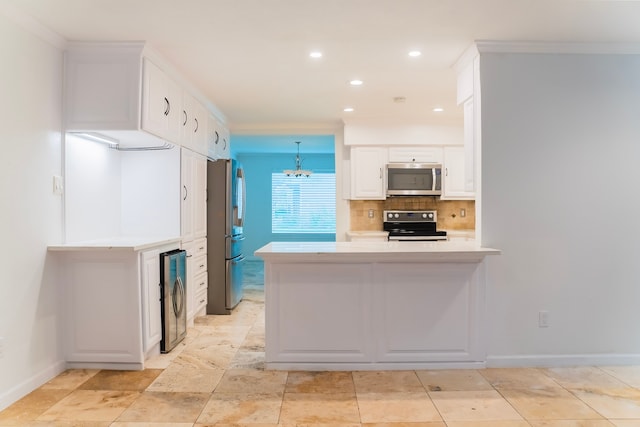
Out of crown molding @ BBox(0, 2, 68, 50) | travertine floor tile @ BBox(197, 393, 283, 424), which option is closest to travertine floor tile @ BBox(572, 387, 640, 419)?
travertine floor tile @ BBox(197, 393, 283, 424)

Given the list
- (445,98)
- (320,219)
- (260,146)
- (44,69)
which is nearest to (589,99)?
(445,98)

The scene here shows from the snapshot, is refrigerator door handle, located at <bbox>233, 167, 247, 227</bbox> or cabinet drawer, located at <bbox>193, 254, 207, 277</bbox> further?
refrigerator door handle, located at <bbox>233, 167, 247, 227</bbox>

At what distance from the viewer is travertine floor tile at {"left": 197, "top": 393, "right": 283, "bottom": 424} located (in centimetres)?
237

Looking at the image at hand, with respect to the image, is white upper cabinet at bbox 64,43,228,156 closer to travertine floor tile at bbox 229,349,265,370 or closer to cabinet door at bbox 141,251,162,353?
cabinet door at bbox 141,251,162,353

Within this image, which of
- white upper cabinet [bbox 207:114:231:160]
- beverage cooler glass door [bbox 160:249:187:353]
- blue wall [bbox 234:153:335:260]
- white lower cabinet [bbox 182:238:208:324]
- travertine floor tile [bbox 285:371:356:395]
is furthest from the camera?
blue wall [bbox 234:153:335:260]

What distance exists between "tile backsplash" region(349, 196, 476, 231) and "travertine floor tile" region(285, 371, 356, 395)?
3.22 meters

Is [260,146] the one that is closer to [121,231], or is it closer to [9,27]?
[121,231]

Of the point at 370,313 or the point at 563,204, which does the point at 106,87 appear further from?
the point at 563,204

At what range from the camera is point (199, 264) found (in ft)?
15.2

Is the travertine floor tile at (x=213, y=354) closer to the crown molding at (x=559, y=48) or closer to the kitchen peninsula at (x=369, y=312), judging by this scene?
the kitchen peninsula at (x=369, y=312)

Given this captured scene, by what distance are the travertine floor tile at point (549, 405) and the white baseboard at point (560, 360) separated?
42cm

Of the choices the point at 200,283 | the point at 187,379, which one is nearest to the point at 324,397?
the point at 187,379

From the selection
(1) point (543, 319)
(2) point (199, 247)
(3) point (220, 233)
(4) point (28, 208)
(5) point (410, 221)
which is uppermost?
(4) point (28, 208)

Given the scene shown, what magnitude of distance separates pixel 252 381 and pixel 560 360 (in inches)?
86.2
